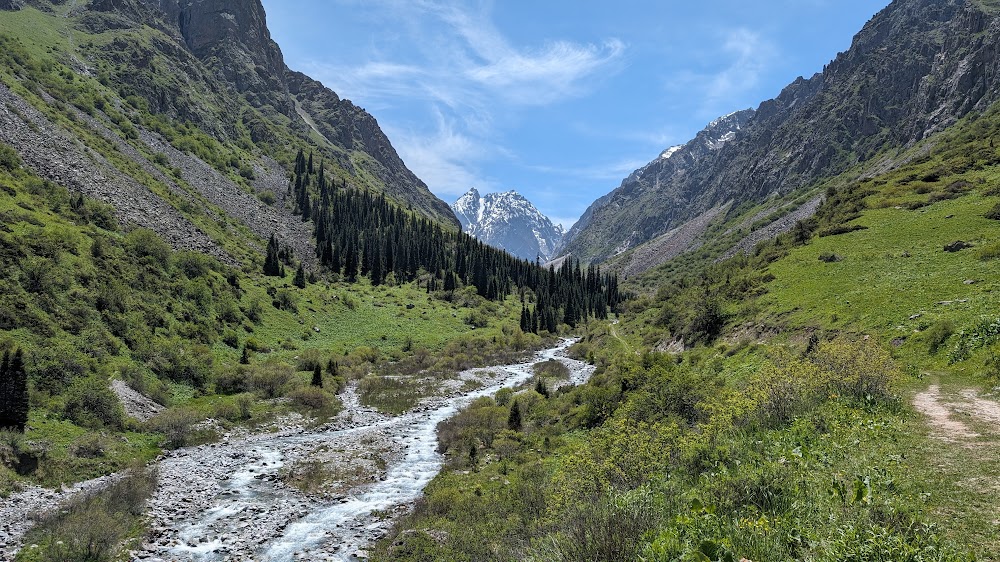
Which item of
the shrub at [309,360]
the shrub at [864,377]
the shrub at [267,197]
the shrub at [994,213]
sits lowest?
Answer: the shrub at [309,360]

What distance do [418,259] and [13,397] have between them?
383 ft

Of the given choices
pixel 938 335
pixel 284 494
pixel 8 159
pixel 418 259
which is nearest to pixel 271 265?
pixel 8 159

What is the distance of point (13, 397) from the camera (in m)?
21.5

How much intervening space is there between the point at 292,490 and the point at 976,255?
41.5 m

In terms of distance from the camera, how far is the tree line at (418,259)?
11419 centimetres

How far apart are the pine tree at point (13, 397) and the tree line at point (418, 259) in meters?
63.4

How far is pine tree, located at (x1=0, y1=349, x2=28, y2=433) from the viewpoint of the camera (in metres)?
21.2

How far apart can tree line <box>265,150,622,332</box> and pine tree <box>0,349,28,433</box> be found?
63.4m

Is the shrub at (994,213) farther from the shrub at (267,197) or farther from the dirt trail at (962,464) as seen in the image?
the shrub at (267,197)

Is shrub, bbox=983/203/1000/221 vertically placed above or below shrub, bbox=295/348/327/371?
above

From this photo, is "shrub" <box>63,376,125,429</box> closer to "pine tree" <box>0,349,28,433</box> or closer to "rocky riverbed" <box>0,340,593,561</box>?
"pine tree" <box>0,349,28,433</box>

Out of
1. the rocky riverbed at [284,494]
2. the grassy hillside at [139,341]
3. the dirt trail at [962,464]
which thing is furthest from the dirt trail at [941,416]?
the grassy hillside at [139,341]

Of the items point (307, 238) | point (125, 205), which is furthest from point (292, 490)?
point (307, 238)

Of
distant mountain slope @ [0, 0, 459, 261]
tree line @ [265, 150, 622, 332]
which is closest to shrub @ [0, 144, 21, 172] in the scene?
distant mountain slope @ [0, 0, 459, 261]
